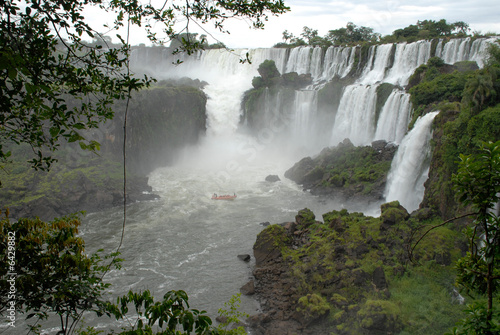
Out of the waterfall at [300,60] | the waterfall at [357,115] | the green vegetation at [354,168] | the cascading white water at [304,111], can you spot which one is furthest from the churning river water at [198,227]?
the waterfall at [300,60]

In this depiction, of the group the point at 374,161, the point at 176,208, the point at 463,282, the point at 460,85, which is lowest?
the point at 176,208

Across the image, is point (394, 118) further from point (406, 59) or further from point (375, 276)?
point (375, 276)

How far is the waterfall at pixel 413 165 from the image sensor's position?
61.0 ft

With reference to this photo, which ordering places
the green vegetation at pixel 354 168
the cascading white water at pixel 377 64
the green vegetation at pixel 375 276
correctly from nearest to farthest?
the green vegetation at pixel 375 276
the green vegetation at pixel 354 168
the cascading white water at pixel 377 64

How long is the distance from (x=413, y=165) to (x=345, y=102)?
43.4 feet

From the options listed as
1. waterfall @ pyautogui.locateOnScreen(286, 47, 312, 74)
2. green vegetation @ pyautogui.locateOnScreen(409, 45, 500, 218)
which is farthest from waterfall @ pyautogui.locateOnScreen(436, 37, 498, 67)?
waterfall @ pyautogui.locateOnScreen(286, 47, 312, 74)

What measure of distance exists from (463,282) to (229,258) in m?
13.0

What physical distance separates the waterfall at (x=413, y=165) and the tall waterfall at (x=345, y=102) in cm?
5

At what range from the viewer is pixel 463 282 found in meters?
4.12

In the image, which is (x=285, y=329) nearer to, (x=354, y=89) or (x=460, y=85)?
(x=460, y=85)

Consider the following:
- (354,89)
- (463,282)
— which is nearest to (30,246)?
(463,282)

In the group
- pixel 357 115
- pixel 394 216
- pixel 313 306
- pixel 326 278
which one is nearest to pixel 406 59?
pixel 357 115

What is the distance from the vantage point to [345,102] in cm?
3119

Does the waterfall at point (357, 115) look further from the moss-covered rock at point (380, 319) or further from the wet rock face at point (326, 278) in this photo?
the moss-covered rock at point (380, 319)
